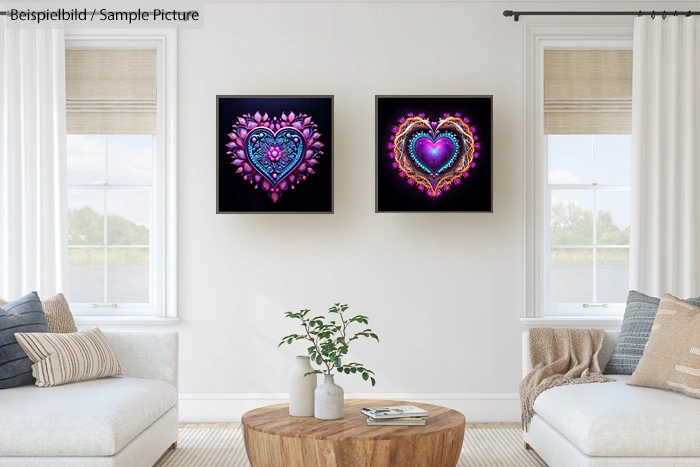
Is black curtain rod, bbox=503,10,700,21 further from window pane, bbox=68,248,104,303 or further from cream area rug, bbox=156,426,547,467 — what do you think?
window pane, bbox=68,248,104,303

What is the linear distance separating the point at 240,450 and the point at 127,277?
4.65 ft

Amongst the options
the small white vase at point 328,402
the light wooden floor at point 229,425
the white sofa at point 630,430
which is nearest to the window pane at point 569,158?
the light wooden floor at point 229,425

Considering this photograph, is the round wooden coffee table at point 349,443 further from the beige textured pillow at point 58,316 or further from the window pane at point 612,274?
the window pane at point 612,274

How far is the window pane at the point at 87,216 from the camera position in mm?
4461

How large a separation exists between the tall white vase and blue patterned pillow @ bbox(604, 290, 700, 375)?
1.58 m

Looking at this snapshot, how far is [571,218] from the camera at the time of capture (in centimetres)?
448

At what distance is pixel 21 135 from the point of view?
14.0 ft

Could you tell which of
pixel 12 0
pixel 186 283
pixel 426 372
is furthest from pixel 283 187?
pixel 12 0

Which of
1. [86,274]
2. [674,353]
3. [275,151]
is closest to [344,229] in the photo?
[275,151]

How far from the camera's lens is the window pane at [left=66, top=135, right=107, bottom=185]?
4.45 meters

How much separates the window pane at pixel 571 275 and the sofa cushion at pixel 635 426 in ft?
5.36

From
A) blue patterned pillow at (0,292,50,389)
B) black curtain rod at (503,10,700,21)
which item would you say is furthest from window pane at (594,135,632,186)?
blue patterned pillow at (0,292,50,389)

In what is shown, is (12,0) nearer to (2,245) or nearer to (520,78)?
(2,245)

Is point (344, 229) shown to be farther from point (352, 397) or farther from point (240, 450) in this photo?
point (240, 450)
